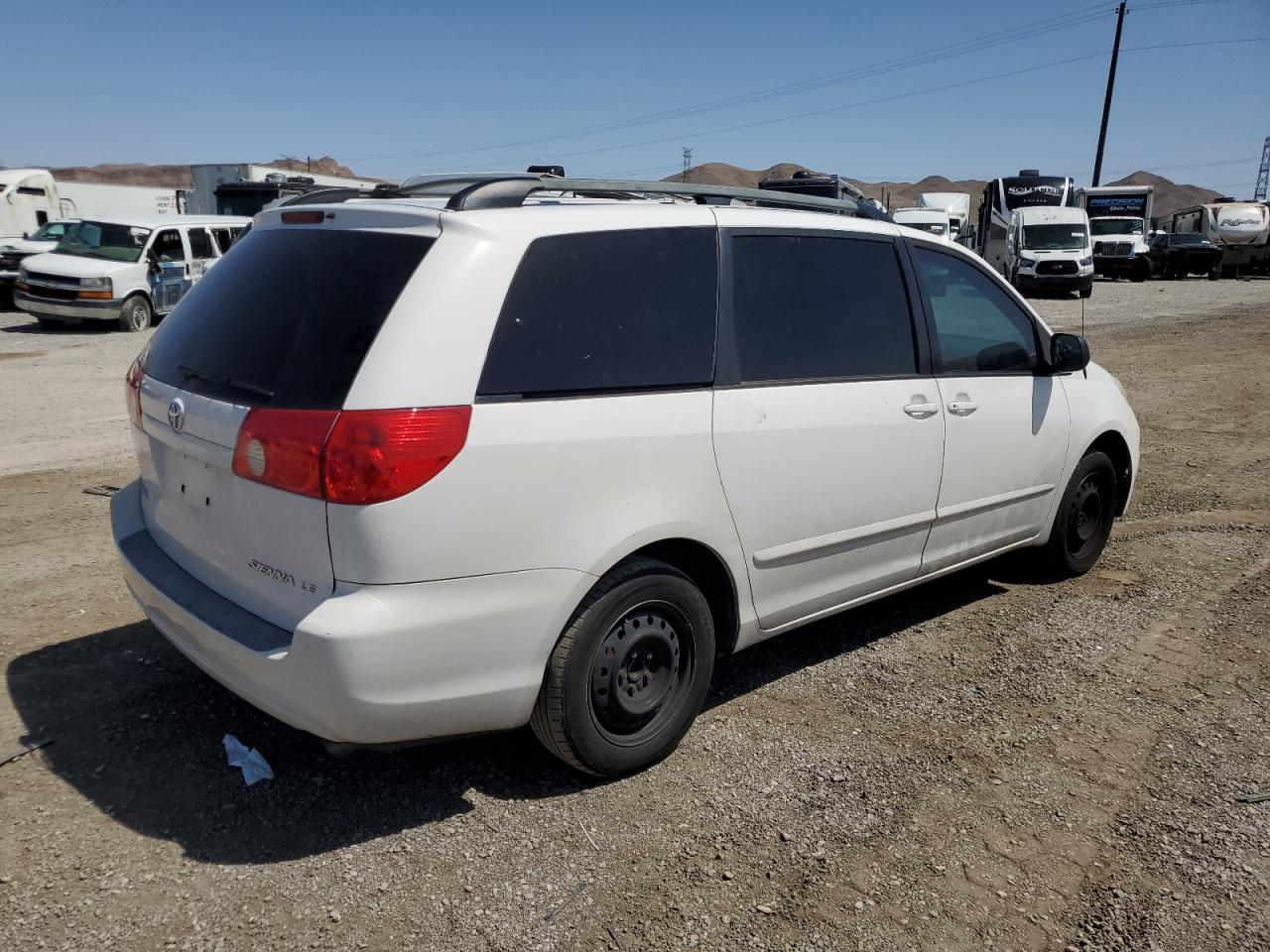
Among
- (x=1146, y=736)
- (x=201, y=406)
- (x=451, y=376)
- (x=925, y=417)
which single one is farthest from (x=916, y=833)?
(x=201, y=406)

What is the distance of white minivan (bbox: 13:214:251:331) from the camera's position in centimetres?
1600

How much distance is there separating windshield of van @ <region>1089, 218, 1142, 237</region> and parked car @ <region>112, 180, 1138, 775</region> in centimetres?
3446

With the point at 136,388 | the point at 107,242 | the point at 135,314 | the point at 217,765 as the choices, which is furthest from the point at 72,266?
the point at 217,765

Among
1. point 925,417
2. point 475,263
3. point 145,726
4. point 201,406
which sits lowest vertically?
point 145,726

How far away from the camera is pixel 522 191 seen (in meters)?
3.08

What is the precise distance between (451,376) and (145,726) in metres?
1.88

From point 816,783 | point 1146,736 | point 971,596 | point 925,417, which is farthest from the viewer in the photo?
point 971,596

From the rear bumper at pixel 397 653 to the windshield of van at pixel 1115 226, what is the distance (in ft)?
118

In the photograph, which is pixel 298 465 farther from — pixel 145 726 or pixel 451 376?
pixel 145 726

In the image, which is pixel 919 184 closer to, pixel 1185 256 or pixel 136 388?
pixel 1185 256

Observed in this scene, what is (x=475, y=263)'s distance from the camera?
9.18ft

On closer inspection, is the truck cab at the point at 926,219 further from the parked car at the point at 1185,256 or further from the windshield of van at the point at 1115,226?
the parked car at the point at 1185,256

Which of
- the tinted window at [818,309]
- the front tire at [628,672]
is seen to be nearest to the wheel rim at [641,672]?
the front tire at [628,672]

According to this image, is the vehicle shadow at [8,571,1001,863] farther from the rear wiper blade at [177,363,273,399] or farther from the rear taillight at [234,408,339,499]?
the rear wiper blade at [177,363,273,399]
